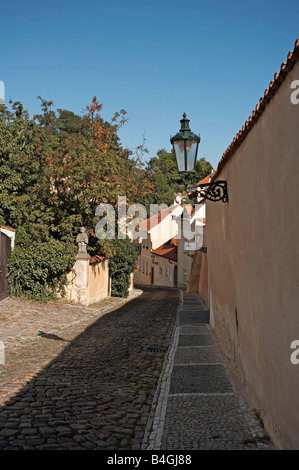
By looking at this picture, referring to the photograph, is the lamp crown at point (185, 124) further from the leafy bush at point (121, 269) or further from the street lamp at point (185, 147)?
the leafy bush at point (121, 269)

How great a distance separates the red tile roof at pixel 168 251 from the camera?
131ft

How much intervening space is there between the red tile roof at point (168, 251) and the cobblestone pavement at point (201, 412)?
98.1 feet

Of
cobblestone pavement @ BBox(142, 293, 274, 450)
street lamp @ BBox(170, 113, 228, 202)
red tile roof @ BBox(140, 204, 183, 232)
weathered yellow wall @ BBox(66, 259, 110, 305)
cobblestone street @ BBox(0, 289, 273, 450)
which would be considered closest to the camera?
cobblestone pavement @ BBox(142, 293, 274, 450)

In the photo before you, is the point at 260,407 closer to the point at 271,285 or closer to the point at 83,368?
the point at 271,285

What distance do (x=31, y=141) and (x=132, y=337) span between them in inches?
571

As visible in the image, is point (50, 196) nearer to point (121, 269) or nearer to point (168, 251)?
point (121, 269)

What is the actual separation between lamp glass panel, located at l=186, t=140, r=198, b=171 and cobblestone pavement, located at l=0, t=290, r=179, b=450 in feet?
12.4

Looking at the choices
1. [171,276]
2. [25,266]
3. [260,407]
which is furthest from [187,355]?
[171,276]

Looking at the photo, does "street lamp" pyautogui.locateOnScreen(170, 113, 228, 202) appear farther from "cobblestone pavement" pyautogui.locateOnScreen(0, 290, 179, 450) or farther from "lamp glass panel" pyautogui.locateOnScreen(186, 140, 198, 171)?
"cobblestone pavement" pyautogui.locateOnScreen(0, 290, 179, 450)

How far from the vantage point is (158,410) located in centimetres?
612

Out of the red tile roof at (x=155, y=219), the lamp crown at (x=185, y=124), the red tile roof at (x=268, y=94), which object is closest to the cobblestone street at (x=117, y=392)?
the red tile roof at (x=268, y=94)

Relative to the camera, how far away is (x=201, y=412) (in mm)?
5891

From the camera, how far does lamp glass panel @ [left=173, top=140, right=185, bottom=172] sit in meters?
7.57

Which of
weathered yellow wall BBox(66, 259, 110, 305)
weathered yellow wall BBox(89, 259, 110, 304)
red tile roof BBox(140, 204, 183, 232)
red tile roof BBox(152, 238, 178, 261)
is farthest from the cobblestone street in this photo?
red tile roof BBox(140, 204, 183, 232)
